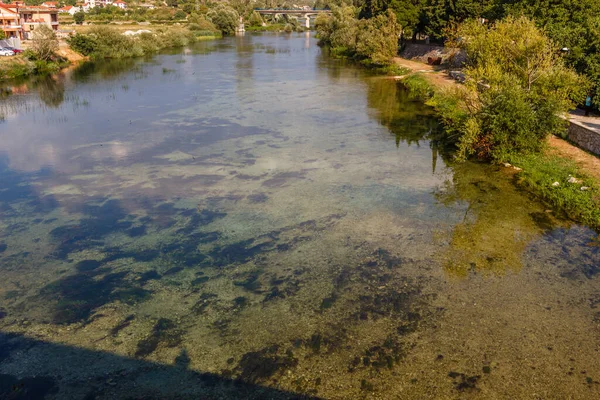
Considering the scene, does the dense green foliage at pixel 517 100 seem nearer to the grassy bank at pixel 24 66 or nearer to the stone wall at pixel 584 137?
the stone wall at pixel 584 137

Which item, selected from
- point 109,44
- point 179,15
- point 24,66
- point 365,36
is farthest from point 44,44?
point 179,15

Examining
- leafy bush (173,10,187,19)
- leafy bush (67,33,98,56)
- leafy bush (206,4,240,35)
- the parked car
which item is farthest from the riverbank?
leafy bush (173,10,187,19)

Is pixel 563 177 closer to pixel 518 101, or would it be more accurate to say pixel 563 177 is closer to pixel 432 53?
pixel 518 101

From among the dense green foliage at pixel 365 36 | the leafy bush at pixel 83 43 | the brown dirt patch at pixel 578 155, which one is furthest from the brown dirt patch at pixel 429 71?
the leafy bush at pixel 83 43

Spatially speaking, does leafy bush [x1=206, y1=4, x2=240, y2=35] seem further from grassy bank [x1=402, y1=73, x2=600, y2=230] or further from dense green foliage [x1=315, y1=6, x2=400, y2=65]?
grassy bank [x1=402, y1=73, x2=600, y2=230]

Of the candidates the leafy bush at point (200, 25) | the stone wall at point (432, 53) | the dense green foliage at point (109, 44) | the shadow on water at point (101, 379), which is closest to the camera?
the shadow on water at point (101, 379)
